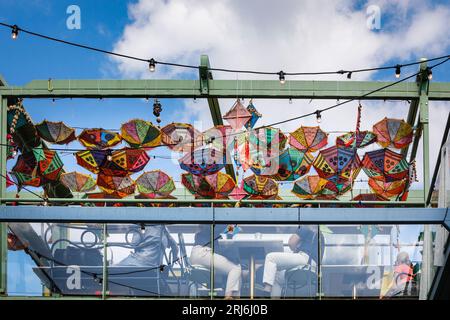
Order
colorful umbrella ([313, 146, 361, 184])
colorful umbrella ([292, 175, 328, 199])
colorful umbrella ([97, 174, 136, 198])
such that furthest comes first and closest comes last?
colorful umbrella ([292, 175, 328, 199]), colorful umbrella ([97, 174, 136, 198]), colorful umbrella ([313, 146, 361, 184])

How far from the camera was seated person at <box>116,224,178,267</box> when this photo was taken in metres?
9.06

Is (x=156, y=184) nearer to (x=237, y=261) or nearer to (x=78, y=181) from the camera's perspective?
(x=78, y=181)

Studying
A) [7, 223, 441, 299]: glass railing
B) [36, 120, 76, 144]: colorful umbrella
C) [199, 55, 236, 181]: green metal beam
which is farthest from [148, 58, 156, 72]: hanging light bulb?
[7, 223, 441, 299]: glass railing

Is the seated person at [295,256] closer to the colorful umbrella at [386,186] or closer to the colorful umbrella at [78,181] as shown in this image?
the colorful umbrella at [386,186]

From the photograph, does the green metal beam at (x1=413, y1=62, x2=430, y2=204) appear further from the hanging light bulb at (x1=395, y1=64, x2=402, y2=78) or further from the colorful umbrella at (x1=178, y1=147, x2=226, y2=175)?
the colorful umbrella at (x1=178, y1=147, x2=226, y2=175)

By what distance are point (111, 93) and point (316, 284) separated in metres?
8.69

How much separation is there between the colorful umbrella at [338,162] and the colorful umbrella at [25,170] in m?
6.00

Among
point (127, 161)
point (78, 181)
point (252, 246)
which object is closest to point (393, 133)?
point (127, 161)

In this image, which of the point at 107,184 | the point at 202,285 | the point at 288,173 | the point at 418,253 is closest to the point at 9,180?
Answer: the point at 107,184

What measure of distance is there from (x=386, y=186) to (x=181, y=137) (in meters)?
4.48

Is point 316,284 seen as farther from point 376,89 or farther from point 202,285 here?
point 376,89

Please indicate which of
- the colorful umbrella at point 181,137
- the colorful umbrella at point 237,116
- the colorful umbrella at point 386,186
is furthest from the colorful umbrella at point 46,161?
the colorful umbrella at point 386,186

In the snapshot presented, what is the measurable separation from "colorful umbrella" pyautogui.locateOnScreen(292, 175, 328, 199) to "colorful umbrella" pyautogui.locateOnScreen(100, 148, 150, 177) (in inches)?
137

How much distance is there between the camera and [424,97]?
16453 millimetres
